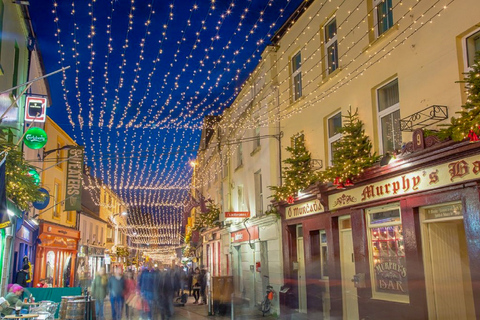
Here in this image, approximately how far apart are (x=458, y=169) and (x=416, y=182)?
120 centimetres

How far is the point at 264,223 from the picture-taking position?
1786 centimetres

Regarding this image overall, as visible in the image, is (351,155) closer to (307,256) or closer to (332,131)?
(332,131)

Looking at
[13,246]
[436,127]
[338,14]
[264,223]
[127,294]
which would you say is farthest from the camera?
[264,223]

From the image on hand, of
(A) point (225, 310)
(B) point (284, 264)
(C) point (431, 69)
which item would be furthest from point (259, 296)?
(C) point (431, 69)

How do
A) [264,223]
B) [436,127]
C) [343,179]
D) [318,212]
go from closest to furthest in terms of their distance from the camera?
1. [436,127]
2. [343,179]
3. [318,212]
4. [264,223]

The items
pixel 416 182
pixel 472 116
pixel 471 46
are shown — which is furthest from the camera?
pixel 416 182

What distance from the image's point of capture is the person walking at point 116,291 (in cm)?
1466

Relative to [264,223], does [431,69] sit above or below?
above

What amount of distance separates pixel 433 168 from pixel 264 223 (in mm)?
9874

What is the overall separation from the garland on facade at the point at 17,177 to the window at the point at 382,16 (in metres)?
8.52

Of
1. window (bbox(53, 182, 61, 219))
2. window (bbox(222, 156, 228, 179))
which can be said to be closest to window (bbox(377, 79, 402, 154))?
window (bbox(222, 156, 228, 179))

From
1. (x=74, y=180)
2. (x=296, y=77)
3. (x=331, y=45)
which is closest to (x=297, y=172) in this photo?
(x=296, y=77)

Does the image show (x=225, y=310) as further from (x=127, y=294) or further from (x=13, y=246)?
(x=13, y=246)

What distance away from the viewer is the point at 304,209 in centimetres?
1412
